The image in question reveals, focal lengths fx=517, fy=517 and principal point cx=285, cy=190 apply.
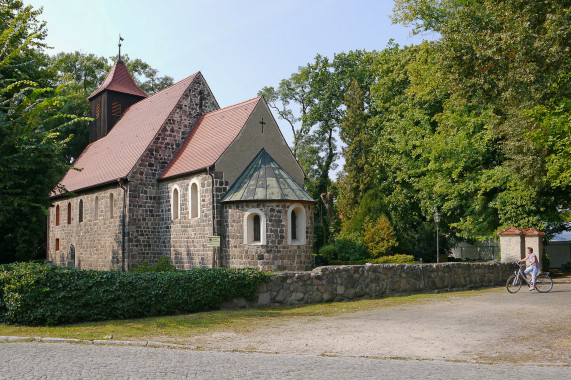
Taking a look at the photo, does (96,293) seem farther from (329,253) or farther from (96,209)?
(329,253)

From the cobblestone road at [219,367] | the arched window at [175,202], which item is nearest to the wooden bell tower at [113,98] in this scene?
the arched window at [175,202]

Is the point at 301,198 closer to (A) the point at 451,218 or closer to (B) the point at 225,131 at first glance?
(B) the point at 225,131

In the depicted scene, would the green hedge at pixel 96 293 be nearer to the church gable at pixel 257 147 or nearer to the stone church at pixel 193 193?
the stone church at pixel 193 193

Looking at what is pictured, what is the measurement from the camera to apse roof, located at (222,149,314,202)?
64.3 ft

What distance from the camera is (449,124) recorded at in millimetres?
26344

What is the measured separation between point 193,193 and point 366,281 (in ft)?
29.6

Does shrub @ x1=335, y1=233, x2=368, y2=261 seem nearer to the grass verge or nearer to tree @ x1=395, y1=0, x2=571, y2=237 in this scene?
tree @ x1=395, y1=0, x2=571, y2=237

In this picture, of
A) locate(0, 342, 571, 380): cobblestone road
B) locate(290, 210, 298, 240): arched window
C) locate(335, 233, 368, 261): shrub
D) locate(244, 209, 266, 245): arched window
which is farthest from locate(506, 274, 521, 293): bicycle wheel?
locate(335, 233, 368, 261): shrub

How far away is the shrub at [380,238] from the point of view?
29.8m

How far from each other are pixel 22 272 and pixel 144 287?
2.56 m

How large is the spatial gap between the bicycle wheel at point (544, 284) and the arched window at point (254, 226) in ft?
31.4

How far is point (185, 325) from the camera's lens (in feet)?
35.7

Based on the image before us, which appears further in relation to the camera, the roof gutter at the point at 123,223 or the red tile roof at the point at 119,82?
the red tile roof at the point at 119,82

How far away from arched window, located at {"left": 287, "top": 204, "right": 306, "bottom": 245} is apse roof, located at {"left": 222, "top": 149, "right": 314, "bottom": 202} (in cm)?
48
